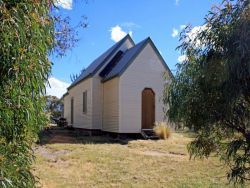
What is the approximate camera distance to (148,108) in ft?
68.6

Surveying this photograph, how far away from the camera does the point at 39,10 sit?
10.2 feet

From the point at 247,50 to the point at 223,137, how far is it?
164cm

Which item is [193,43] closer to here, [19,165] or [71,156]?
[19,165]

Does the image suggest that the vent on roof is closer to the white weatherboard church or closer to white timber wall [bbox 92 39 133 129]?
white timber wall [bbox 92 39 133 129]

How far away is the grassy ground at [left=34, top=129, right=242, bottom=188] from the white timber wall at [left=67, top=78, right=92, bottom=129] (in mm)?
9493

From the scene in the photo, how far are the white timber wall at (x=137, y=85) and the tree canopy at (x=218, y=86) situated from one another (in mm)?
14725

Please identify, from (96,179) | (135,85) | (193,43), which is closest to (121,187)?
(96,179)

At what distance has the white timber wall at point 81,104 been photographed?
23981 millimetres

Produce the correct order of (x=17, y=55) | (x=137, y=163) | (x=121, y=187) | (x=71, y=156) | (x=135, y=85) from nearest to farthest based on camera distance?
(x=17, y=55) < (x=121, y=187) < (x=137, y=163) < (x=71, y=156) < (x=135, y=85)

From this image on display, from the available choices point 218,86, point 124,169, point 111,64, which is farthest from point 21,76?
point 111,64

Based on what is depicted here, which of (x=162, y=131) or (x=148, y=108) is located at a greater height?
(x=148, y=108)

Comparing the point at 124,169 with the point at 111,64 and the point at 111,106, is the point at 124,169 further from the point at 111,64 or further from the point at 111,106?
the point at 111,64

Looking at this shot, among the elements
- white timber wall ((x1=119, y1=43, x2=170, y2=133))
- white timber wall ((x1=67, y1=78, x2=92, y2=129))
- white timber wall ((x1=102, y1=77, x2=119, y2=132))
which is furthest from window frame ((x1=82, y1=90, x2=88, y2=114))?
white timber wall ((x1=119, y1=43, x2=170, y2=133))

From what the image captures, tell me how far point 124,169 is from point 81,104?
17.0 m
